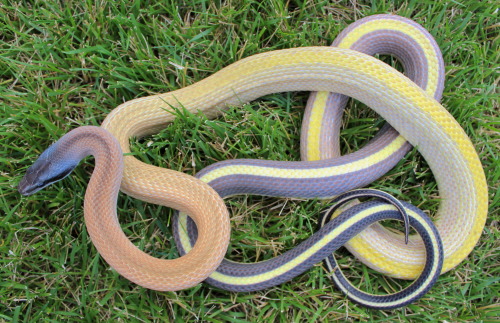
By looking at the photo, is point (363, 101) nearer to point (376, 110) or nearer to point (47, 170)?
point (376, 110)

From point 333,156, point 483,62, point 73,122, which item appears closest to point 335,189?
point 333,156

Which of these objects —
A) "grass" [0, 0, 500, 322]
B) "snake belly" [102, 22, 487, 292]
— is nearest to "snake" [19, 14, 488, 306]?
"snake belly" [102, 22, 487, 292]

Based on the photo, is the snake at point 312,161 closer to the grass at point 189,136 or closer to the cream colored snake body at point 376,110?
the cream colored snake body at point 376,110

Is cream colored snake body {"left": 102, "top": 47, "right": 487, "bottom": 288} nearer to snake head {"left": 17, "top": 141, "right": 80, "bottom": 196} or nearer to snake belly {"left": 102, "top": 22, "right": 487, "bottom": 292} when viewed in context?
snake belly {"left": 102, "top": 22, "right": 487, "bottom": 292}

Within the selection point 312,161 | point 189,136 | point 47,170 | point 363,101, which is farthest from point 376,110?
point 47,170

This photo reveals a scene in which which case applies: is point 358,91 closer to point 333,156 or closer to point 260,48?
point 333,156
